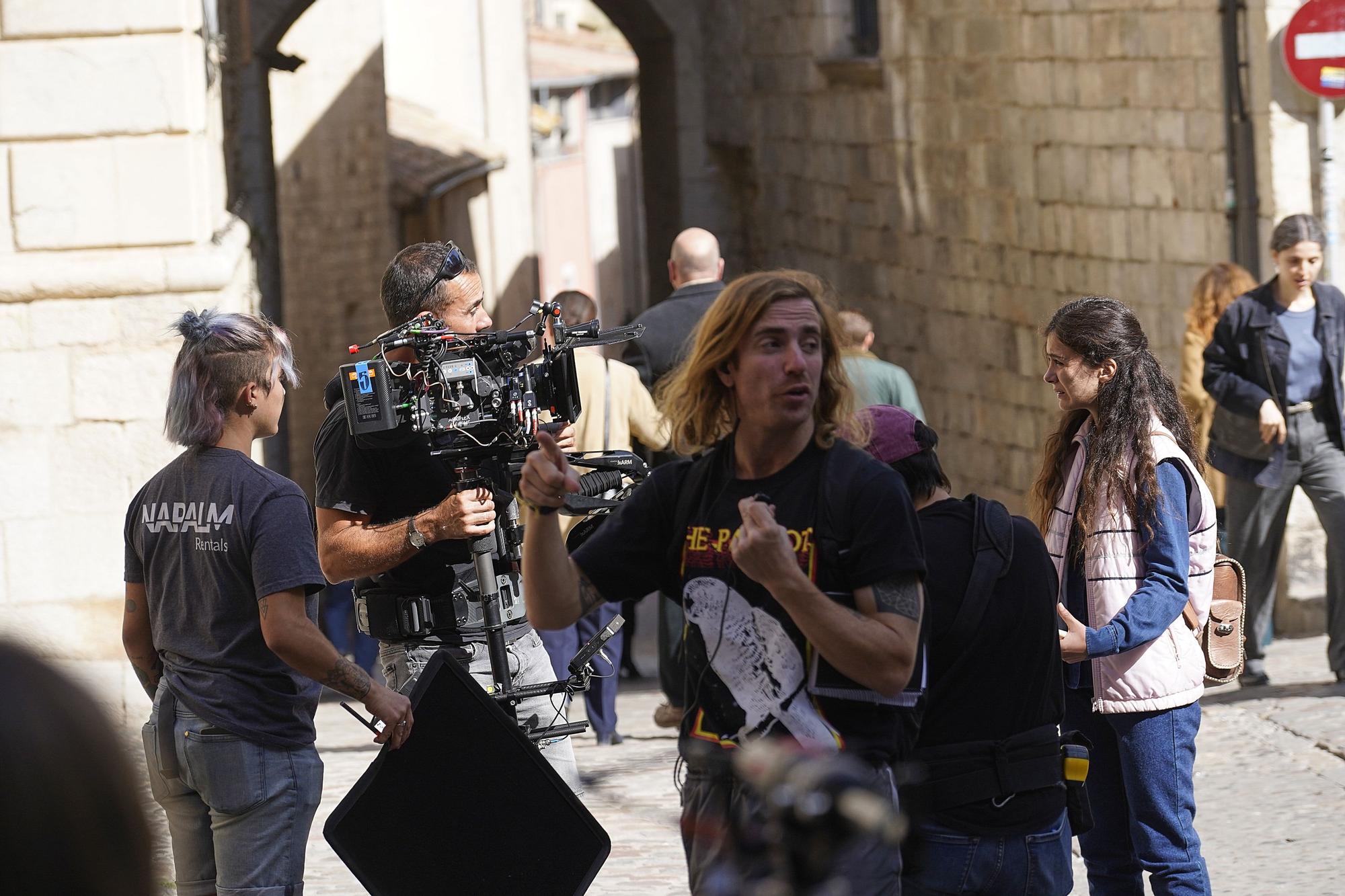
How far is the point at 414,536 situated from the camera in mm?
3955

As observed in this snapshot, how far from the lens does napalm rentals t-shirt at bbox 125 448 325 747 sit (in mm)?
3441

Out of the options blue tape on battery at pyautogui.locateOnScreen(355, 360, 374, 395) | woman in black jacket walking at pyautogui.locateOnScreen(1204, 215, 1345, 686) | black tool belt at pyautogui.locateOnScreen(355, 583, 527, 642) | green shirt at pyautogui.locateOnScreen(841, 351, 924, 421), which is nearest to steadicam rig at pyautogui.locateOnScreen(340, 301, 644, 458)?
blue tape on battery at pyautogui.locateOnScreen(355, 360, 374, 395)

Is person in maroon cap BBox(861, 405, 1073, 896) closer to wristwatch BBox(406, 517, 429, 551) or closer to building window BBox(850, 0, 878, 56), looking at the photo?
wristwatch BBox(406, 517, 429, 551)

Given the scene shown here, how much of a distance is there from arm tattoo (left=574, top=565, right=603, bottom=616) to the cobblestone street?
198 cm

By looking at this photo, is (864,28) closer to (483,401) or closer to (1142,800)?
(483,401)

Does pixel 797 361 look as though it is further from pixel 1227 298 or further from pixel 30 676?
pixel 1227 298

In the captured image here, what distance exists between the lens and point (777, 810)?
171 cm

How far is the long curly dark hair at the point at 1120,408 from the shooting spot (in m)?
3.73

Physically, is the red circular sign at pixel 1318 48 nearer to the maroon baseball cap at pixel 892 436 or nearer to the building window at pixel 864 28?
the maroon baseball cap at pixel 892 436

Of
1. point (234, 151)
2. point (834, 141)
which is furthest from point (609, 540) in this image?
point (834, 141)

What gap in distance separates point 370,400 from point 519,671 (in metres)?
0.81

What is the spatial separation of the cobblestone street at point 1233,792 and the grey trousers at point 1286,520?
0.25 m

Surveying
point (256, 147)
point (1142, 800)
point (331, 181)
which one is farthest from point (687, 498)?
point (331, 181)

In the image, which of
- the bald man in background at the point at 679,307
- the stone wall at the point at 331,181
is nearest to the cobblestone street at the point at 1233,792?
the bald man in background at the point at 679,307
